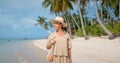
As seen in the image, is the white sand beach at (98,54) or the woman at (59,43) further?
the white sand beach at (98,54)

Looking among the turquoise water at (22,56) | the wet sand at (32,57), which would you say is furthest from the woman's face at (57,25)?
the turquoise water at (22,56)

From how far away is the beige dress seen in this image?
366cm

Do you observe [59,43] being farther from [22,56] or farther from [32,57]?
[22,56]

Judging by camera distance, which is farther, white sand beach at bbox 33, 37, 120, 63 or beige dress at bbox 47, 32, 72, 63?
white sand beach at bbox 33, 37, 120, 63

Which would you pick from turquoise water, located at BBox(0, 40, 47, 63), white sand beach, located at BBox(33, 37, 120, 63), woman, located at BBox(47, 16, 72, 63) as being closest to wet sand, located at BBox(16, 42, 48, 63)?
turquoise water, located at BBox(0, 40, 47, 63)

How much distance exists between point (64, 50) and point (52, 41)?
0.74ft

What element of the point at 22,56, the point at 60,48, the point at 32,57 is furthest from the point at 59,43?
the point at 22,56

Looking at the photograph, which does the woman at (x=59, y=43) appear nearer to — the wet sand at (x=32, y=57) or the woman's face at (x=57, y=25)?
the woman's face at (x=57, y=25)

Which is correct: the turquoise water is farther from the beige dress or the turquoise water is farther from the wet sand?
the beige dress

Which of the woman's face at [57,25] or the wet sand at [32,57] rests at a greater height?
the woman's face at [57,25]

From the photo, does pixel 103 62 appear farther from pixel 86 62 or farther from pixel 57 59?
pixel 57 59

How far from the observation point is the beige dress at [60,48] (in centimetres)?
366

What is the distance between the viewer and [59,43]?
368 centimetres

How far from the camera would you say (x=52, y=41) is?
364cm
